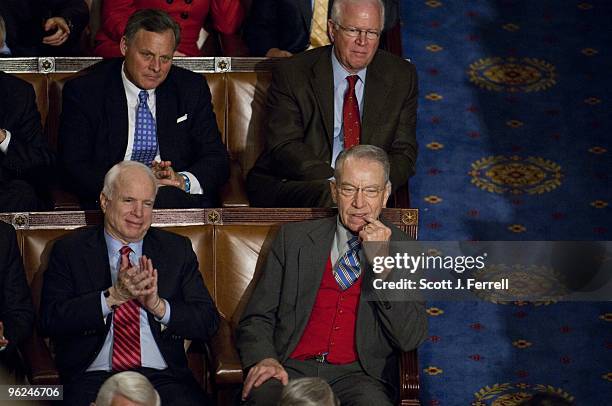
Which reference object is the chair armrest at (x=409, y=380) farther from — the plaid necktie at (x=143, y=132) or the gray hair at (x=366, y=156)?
the plaid necktie at (x=143, y=132)

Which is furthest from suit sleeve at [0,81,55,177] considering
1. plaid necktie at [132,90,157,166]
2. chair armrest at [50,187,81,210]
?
plaid necktie at [132,90,157,166]

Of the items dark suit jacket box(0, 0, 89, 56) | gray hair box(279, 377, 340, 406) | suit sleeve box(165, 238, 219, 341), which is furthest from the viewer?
dark suit jacket box(0, 0, 89, 56)

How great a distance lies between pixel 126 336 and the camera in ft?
11.6

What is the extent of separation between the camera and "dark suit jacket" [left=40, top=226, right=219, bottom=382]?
347 centimetres

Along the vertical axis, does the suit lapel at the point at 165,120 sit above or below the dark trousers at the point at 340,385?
above

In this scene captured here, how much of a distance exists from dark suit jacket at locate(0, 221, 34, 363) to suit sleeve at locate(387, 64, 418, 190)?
1193 mm

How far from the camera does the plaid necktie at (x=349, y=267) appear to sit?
11.7 feet

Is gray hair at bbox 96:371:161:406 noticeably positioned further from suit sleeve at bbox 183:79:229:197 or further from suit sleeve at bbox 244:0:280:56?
suit sleeve at bbox 244:0:280:56

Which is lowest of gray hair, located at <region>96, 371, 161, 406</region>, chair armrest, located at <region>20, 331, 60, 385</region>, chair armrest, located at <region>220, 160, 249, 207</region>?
chair armrest, located at <region>20, 331, 60, 385</region>

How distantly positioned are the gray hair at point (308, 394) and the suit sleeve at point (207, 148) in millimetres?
1278

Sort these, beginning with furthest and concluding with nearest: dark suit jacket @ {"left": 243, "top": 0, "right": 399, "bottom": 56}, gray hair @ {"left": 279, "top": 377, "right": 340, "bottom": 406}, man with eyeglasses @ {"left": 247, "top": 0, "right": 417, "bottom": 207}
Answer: dark suit jacket @ {"left": 243, "top": 0, "right": 399, "bottom": 56}
man with eyeglasses @ {"left": 247, "top": 0, "right": 417, "bottom": 207}
gray hair @ {"left": 279, "top": 377, "right": 340, "bottom": 406}

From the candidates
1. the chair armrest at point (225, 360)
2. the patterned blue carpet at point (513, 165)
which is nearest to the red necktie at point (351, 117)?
the patterned blue carpet at point (513, 165)

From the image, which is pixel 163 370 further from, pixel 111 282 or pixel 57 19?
pixel 57 19

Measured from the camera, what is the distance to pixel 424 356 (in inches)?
162
